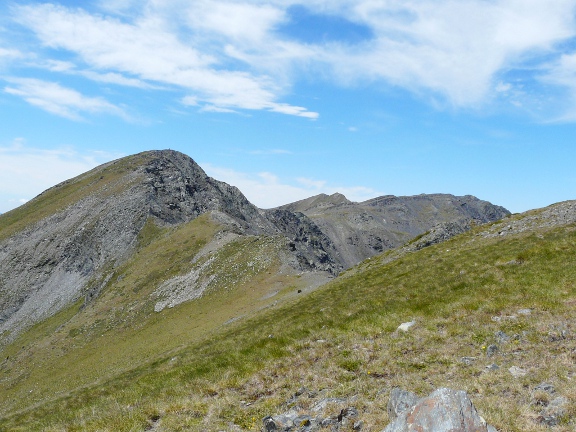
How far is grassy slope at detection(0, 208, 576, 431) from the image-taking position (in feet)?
41.0

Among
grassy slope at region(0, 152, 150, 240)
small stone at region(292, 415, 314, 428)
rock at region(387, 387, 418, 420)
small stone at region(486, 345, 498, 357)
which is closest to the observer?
rock at region(387, 387, 418, 420)

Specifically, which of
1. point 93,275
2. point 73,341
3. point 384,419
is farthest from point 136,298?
point 384,419

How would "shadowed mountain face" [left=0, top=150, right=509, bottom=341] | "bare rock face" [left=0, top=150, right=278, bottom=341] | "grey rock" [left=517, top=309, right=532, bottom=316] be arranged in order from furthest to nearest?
"bare rock face" [left=0, top=150, right=278, bottom=341] < "shadowed mountain face" [left=0, top=150, right=509, bottom=341] < "grey rock" [left=517, top=309, right=532, bottom=316]

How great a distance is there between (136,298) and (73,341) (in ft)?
40.3

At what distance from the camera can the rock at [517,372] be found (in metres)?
12.3

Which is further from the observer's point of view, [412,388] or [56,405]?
[56,405]

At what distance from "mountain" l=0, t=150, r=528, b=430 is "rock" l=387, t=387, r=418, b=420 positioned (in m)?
9.90

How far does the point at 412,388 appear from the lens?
12.7 meters

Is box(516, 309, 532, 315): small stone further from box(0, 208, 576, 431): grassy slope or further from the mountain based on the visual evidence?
the mountain

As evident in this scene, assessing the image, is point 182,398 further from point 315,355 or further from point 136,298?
point 136,298

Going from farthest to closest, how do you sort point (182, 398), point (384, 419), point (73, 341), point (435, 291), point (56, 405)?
point (73, 341) < point (56, 405) < point (435, 291) < point (182, 398) < point (384, 419)

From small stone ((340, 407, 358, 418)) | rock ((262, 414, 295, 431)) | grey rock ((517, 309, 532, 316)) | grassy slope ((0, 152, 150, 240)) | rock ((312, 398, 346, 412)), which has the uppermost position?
grassy slope ((0, 152, 150, 240))

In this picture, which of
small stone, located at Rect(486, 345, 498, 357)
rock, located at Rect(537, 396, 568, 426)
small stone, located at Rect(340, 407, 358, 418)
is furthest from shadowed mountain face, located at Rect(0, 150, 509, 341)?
rock, located at Rect(537, 396, 568, 426)

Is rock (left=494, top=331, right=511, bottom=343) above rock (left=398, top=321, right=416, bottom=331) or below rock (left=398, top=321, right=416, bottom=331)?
above
